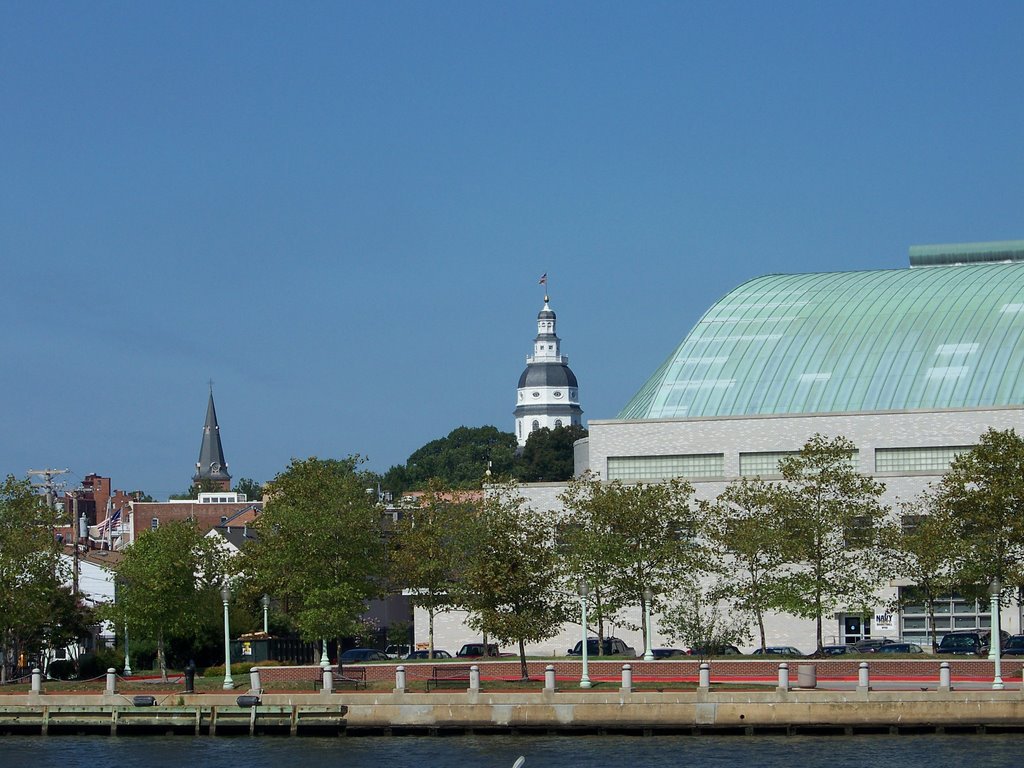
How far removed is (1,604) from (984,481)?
132 ft

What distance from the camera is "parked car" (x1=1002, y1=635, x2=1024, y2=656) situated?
71.6 meters

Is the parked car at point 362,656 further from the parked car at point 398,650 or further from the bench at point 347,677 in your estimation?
the bench at point 347,677

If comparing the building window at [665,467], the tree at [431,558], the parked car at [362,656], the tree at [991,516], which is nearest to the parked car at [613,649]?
the tree at [431,558]

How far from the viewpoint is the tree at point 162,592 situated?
254 ft

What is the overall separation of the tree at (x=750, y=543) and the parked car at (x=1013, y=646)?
9.43 meters

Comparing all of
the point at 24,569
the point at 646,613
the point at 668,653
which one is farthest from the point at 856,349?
the point at 24,569

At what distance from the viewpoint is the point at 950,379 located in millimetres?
91188

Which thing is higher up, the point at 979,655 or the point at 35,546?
the point at 35,546

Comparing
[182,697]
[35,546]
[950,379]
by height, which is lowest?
[182,697]

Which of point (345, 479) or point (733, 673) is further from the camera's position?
point (345, 479)

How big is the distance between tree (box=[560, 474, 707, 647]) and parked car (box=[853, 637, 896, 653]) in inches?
313

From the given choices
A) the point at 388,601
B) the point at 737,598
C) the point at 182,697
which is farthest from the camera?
the point at 388,601

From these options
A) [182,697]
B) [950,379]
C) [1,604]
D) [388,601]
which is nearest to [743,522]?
[950,379]

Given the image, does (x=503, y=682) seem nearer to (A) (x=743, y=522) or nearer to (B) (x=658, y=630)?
(A) (x=743, y=522)
